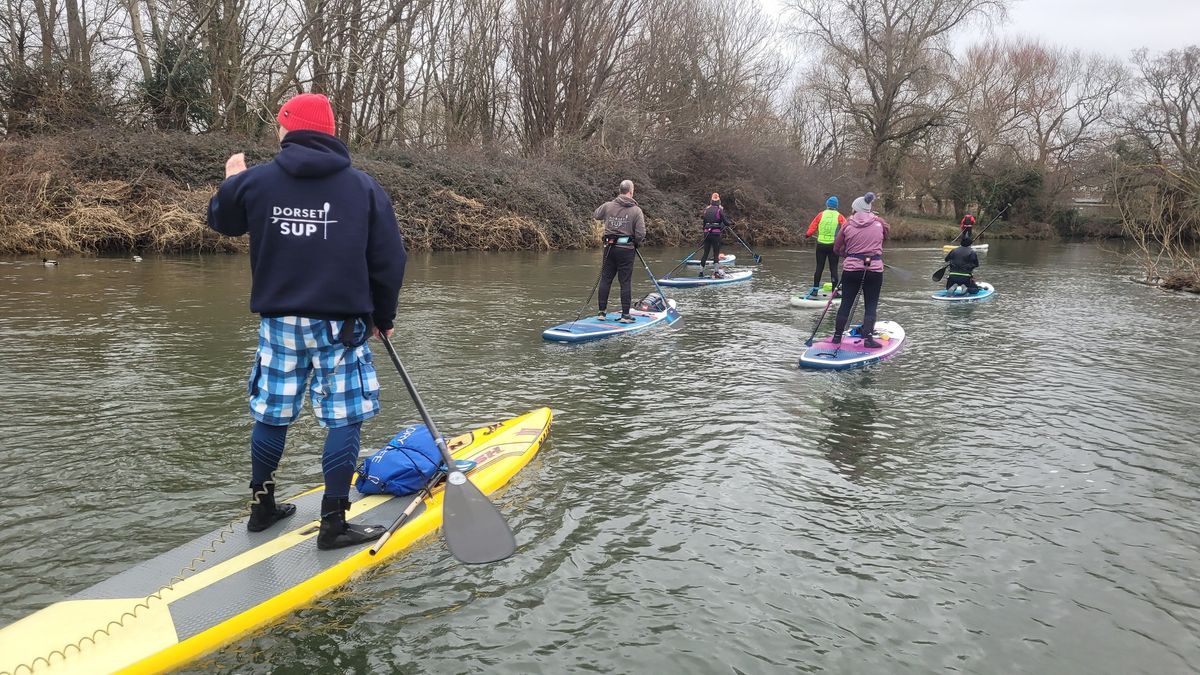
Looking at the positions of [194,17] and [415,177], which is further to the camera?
[415,177]

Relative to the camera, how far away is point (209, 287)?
40.9 feet

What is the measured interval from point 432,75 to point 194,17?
9.84 metres

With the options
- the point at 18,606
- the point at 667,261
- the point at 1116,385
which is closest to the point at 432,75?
the point at 667,261

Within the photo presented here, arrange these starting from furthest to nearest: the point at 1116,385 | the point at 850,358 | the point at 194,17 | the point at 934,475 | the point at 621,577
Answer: the point at 194,17, the point at 850,358, the point at 1116,385, the point at 934,475, the point at 621,577

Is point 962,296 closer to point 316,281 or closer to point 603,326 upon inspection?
point 603,326

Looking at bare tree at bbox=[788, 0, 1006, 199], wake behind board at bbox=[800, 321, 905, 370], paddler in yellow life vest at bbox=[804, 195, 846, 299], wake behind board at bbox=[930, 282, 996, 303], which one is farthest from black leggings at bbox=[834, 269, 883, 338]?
bare tree at bbox=[788, 0, 1006, 199]

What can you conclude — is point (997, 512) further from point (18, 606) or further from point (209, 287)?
point (209, 287)

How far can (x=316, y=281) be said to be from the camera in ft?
10.5

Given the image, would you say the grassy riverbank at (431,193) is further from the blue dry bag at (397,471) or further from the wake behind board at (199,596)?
the wake behind board at (199,596)

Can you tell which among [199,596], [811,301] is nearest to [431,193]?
[811,301]

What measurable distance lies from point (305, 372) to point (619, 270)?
6.92 m

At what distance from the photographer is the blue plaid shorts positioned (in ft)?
10.8

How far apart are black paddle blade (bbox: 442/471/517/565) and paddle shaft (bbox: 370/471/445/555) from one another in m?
0.28

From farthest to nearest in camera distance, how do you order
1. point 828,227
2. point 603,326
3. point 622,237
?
point 828,227
point 622,237
point 603,326
